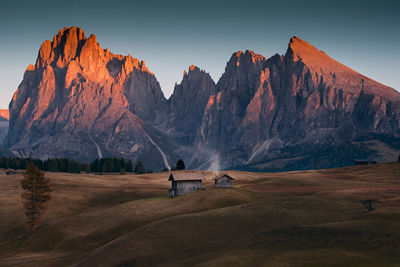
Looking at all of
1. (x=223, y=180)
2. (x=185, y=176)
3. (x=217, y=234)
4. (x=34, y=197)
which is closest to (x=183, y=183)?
(x=185, y=176)

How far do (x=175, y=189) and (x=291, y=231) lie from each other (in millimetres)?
59621

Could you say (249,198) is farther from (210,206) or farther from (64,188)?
(64,188)

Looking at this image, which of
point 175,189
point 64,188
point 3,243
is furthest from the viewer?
point 64,188

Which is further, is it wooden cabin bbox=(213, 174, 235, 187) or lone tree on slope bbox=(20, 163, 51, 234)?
wooden cabin bbox=(213, 174, 235, 187)

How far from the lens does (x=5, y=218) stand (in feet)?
280

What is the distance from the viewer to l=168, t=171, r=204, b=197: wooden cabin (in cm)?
10175

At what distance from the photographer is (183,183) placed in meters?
103

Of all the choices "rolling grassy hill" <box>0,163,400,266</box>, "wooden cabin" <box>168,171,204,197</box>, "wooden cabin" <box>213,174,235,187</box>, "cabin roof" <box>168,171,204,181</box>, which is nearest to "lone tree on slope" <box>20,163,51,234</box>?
"rolling grassy hill" <box>0,163,400,266</box>

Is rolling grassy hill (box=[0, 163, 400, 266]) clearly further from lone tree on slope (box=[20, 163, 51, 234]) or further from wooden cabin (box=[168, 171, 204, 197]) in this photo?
wooden cabin (box=[168, 171, 204, 197])

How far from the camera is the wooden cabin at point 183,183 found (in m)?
102

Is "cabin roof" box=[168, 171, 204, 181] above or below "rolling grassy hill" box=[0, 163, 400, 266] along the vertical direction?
above

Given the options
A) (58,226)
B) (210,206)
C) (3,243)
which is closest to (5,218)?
(3,243)

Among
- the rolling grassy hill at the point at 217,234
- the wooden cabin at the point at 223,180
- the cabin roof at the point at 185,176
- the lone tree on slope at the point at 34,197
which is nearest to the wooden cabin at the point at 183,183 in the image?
the cabin roof at the point at 185,176

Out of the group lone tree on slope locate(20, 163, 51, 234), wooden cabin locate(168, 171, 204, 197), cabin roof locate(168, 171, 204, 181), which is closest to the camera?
lone tree on slope locate(20, 163, 51, 234)
